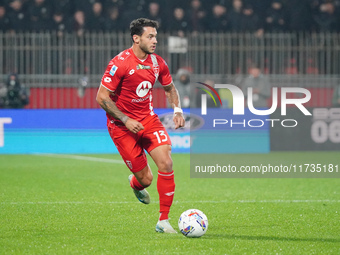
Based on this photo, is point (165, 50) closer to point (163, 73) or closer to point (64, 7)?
point (64, 7)

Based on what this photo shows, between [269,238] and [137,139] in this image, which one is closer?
[269,238]

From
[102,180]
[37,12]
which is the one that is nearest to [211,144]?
[102,180]

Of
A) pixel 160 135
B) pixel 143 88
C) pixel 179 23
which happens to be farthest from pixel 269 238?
pixel 179 23

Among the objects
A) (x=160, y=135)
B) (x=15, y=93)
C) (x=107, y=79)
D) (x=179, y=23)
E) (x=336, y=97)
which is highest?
(x=179, y=23)

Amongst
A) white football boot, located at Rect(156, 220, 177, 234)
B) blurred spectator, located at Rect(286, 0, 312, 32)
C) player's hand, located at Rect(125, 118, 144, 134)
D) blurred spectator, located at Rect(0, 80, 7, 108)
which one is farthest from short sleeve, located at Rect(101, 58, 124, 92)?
blurred spectator, located at Rect(286, 0, 312, 32)

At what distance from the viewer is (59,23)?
18203 millimetres

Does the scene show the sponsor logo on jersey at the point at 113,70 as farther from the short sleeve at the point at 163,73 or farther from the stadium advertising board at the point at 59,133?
the stadium advertising board at the point at 59,133

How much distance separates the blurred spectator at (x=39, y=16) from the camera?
18.1 meters

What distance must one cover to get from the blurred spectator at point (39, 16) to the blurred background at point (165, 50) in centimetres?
3

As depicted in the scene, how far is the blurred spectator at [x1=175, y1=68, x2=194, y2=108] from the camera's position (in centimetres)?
1619

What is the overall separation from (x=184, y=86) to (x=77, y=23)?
13.1 ft

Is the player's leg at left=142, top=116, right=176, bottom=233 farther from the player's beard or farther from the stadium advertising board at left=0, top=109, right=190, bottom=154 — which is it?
the stadium advertising board at left=0, top=109, right=190, bottom=154

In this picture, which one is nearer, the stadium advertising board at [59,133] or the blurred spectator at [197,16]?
the stadium advertising board at [59,133]

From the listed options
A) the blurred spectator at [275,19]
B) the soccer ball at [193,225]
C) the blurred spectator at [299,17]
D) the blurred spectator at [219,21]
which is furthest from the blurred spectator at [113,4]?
the soccer ball at [193,225]
